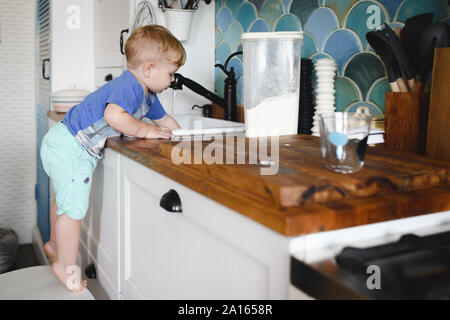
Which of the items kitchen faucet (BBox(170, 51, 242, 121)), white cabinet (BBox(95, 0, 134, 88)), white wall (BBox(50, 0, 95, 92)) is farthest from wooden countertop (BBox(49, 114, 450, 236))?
white wall (BBox(50, 0, 95, 92))

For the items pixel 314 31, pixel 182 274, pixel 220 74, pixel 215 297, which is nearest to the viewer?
pixel 215 297

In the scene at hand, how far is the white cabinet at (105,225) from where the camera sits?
4.59ft

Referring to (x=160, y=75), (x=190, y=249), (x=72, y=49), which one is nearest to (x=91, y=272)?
(x=160, y=75)

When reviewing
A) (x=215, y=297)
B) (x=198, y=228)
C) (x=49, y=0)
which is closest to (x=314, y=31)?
(x=198, y=228)

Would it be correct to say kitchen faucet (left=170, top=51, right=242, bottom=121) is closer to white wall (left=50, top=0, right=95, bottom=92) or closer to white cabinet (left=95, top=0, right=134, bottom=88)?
white cabinet (left=95, top=0, right=134, bottom=88)

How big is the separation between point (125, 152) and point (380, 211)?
792 mm

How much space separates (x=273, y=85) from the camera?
140 centimetres

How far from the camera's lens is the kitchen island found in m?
0.65

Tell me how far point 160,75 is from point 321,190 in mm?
997

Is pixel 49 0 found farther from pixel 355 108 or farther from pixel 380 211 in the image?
pixel 380 211

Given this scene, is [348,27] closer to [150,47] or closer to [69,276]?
→ [150,47]

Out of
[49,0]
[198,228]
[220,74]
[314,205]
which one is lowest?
[198,228]

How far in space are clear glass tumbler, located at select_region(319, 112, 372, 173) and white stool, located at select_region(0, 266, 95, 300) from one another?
35.3 inches

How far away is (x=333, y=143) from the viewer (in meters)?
0.76
